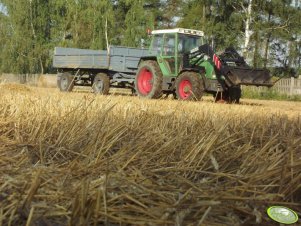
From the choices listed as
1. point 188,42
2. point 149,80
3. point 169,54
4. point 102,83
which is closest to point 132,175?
point 169,54

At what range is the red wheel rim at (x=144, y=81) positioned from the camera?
1323 cm

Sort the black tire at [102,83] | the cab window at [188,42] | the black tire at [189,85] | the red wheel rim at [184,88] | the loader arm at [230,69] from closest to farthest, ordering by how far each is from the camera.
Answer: the black tire at [189,85]
the loader arm at [230,69]
the red wheel rim at [184,88]
the cab window at [188,42]
the black tire at [102,83]

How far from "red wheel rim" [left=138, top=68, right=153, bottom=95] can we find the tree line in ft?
61.3

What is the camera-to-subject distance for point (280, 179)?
1.76 m

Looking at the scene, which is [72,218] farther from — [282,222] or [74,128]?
[74,128]

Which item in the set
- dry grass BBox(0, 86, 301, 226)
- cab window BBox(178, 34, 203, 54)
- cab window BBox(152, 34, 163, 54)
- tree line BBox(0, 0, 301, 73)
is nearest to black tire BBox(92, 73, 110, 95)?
cab window BBox(152, 34, 163, 54)

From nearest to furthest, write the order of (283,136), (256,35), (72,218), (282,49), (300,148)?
(72,218) < (300,148) < (283,136) < (256,35) < (282,49)

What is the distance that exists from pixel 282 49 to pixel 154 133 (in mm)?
37259

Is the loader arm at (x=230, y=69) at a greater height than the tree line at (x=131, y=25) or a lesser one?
lesser

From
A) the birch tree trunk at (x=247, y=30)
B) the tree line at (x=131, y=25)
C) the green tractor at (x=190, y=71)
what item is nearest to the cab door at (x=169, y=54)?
the green tractor at (x=190, y=71)

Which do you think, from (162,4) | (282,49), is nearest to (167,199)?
(282,49)

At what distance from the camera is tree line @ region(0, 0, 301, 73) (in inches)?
1265

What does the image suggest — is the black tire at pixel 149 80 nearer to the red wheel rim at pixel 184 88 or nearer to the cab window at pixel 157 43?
the cab window at pixel 157 43

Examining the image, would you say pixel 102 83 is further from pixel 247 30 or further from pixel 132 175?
pixel 247 30
